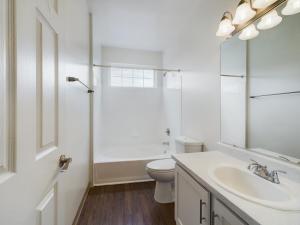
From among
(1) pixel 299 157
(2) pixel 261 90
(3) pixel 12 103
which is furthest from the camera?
(2) pixel 261 90

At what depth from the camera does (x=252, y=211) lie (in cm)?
65

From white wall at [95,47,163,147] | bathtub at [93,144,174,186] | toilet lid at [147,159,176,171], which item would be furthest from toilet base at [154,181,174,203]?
white wall at [95,47,163,147]

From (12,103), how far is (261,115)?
1.47 m

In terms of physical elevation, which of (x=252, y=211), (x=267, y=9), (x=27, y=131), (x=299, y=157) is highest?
(x=267, y=9)

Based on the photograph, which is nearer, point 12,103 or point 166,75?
point 12,103

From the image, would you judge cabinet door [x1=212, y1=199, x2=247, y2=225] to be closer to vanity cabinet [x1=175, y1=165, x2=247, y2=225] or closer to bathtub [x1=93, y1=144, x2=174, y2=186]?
vanity cabinet [x1=175, y1=165, x2=247, y2=225]

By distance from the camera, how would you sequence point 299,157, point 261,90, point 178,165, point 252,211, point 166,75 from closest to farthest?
point 252,211
point 299,157
point 261,90
point 178,165
point 166,75

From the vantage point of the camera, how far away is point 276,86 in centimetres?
107

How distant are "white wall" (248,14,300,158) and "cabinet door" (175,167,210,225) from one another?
607mm

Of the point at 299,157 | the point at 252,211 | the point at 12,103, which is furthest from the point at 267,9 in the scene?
the point at 12,103

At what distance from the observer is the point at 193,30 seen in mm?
2131

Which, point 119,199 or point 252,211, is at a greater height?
point 252,211

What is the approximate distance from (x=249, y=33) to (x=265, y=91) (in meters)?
0.50

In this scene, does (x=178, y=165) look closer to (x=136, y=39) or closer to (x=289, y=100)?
(x=289, y=100)
